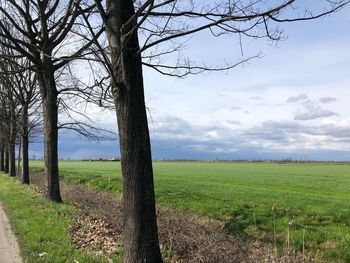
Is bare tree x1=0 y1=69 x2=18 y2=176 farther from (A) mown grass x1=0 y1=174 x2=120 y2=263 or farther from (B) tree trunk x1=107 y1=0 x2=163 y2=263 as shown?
(B) tree trunk x1=107 y1=0 x2=163 y2=263

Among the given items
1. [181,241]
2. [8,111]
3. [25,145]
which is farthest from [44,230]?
[8,111]

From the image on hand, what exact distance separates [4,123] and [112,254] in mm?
29527

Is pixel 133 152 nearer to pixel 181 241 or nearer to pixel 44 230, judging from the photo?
pixel 181 241

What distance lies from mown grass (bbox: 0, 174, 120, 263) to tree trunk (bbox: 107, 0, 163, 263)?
208 centimetres

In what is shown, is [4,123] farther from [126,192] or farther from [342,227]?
[126,192]

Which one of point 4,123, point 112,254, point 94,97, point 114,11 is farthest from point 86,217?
point 4,123

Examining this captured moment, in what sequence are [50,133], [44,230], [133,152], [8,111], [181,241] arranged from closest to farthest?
1. [133,152]
2. [181,241]
3. [44,230]
4. [50,133]
5. [8,111]

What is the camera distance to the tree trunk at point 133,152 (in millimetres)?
7500

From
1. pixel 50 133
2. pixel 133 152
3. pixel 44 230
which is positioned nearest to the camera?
pixel 133 152

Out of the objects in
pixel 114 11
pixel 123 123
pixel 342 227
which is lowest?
pixel 342 227

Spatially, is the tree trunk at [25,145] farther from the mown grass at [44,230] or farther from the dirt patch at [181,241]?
the dirt patch at [181,241]

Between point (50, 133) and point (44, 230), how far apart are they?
285 inches

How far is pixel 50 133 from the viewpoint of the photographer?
63.2ft

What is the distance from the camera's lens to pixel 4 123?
3700 cm
